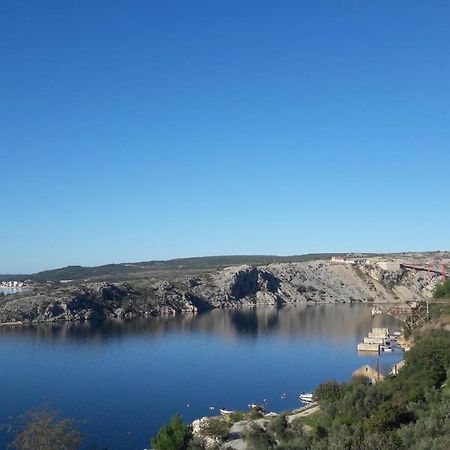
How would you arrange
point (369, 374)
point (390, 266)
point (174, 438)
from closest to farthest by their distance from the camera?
point (174, 438) → point (369, 374) → point (390, 266)

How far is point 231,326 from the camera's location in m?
81.1

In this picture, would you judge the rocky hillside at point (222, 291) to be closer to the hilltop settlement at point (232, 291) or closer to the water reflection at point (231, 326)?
the hilltop settlement at point (232, 291)

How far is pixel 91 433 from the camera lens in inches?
1299

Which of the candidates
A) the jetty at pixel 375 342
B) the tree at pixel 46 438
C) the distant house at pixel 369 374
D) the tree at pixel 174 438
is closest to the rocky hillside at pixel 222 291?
the jetty at pixel 375 342

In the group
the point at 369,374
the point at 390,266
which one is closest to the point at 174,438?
the point at 369,374

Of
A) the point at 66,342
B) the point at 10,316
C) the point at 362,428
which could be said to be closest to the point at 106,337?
the point at 66,342

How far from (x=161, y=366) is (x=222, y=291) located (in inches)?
2302

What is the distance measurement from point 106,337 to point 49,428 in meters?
48.9

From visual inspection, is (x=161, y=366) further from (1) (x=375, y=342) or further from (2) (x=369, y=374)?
(1) (x=375, y=342)

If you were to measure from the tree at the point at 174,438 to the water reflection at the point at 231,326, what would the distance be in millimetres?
43753

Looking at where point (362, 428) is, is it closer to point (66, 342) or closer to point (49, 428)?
point (49, 428)

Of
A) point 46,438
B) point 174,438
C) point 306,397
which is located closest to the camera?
point 46,438

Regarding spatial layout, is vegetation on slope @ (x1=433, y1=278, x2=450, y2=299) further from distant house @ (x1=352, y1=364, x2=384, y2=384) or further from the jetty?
distant house @ (x1=352, y1=364, x2=384, y2=384)

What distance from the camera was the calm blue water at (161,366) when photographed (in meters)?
38.3
